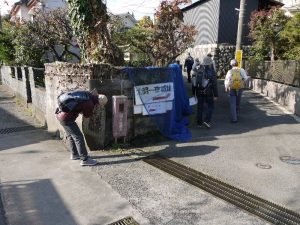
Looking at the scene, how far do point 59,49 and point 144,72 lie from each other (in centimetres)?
1558

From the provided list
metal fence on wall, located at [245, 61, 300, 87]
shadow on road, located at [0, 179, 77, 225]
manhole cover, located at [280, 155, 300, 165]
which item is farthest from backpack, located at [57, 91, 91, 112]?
metal fence on wall, located at [245, 61, 300, 87]

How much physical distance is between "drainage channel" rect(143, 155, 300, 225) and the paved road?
0.15 m

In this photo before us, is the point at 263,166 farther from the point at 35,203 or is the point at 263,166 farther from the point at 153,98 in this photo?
the point at 35,203

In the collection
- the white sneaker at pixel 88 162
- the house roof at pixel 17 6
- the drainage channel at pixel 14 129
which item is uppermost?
the house roof at pixel 17 6

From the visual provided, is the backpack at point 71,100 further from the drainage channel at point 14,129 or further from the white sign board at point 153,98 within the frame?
the drainage channel at point 14,129

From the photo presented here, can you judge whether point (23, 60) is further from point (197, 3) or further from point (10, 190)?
point (197, 3)

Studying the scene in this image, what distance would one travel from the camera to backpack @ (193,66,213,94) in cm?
740

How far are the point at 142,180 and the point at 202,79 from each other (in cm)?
353

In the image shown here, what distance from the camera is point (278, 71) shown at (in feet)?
38.5

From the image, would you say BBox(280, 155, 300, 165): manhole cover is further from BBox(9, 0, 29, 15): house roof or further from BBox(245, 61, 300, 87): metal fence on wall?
BBox(9, 0, 29, 15): house roof

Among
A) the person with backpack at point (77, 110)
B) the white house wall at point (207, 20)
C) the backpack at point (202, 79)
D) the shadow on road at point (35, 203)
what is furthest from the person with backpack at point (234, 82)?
the white house wall at point (207, 20)

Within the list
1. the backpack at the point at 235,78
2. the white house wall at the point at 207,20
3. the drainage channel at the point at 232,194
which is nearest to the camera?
the drainage channel at the point at 232,194

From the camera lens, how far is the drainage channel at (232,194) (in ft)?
12.2

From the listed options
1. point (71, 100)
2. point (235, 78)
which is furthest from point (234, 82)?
point (71, 100)
